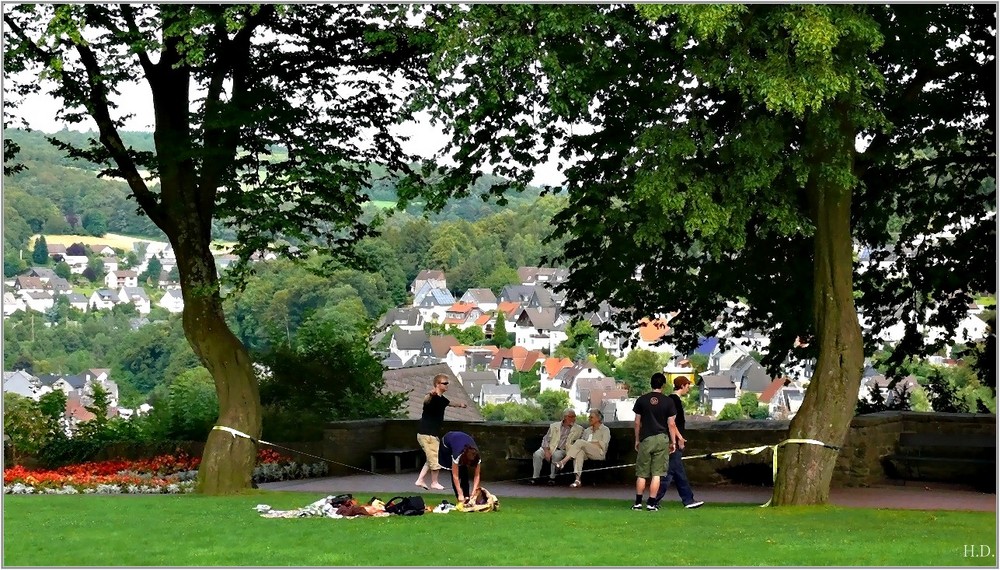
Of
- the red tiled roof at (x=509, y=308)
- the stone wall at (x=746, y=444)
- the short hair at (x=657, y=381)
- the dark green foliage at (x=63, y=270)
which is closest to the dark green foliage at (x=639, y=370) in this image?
the red tiled roof at (x=509, y=308)

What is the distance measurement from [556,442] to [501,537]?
8162mm

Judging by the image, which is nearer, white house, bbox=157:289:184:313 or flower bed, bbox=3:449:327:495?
flower bed, bbox=3:449:327:495

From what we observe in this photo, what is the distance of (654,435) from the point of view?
Answer: 15.6 meters

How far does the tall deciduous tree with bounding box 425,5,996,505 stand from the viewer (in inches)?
572

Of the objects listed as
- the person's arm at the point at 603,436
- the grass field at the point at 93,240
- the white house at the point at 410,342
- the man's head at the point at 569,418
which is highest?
the grass field at the point at 93,240

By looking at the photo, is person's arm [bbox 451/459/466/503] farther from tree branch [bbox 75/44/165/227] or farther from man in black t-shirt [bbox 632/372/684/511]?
tree branch [bbox 75/44/165/227]

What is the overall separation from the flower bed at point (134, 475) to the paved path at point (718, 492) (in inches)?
21.6

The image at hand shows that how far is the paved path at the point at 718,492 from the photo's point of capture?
1708 centimetres

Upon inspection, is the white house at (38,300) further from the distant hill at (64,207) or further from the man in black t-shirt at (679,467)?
the man in black t-shirt at (679,467)

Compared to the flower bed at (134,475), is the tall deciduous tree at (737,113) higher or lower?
higher

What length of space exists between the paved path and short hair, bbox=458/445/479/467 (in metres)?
2.46

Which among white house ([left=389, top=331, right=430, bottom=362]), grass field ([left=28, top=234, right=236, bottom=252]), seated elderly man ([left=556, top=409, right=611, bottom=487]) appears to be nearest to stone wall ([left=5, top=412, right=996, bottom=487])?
seated elderly man ([left=556, top=409, right=611, bottom=487])

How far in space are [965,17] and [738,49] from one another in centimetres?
499

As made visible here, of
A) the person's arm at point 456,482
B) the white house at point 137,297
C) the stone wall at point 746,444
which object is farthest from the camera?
the white house at point 137,297
